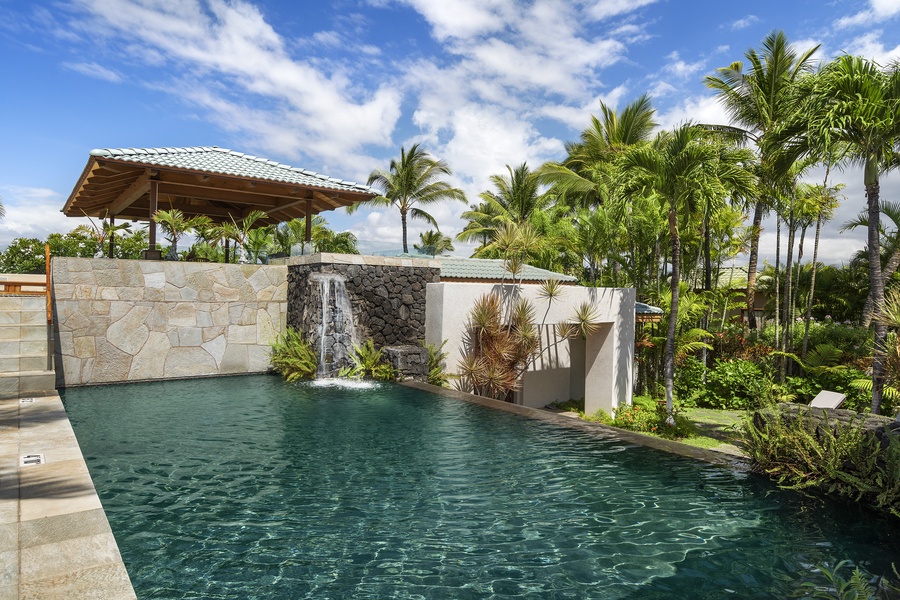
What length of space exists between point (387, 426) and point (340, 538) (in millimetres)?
3747

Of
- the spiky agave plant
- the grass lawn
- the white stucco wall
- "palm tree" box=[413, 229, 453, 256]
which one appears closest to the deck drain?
the spiky agave plant

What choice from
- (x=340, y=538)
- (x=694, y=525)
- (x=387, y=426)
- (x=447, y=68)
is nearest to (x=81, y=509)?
(x=340, y=538)

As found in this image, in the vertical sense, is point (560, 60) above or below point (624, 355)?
above

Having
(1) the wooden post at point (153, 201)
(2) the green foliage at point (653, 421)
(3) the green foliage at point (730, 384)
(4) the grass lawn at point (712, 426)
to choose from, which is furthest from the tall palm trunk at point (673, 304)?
(1) the wooden post at point (153, 201)

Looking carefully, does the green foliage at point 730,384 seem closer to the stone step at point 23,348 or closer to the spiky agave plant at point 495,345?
the spiky agave plant at point 495,345

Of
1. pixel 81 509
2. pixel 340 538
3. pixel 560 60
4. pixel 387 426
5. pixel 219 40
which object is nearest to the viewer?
pixel 81 509

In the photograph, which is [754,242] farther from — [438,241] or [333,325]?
[438,241]

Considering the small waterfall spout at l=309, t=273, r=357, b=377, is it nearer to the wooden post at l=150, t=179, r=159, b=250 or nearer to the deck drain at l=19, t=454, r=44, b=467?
the wooden post at l=150, t=179, r=159, b=250

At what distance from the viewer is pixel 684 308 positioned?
14984mm

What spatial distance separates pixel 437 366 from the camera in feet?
42.7

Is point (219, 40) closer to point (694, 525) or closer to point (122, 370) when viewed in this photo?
point (122, 370)

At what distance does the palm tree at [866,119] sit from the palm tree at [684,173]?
5.58 ft

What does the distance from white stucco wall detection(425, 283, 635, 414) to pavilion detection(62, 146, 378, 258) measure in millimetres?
A: 4759

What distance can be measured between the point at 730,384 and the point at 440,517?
1458cm
